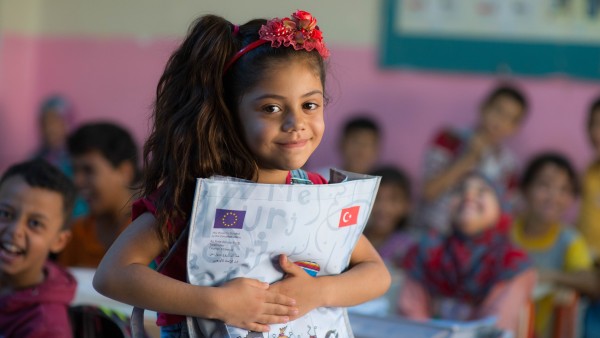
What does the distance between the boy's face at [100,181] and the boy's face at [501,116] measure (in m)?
2.21

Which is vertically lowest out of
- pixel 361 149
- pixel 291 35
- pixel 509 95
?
pixel 361 149

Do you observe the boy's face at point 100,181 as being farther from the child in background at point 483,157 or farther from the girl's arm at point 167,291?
the girl's arm at point 167,291

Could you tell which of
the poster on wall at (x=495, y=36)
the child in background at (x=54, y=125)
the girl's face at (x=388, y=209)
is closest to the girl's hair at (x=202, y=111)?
the girl's face at (x=388, y=209)

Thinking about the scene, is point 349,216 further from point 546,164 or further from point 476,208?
point 546,164

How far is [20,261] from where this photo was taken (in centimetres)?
272

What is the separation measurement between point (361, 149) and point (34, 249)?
3167 mm

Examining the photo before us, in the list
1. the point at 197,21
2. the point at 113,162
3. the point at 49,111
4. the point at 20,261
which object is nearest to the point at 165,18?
the point at 49,111

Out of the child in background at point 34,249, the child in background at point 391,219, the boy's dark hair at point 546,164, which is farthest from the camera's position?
the boy's dark hair at point 546,164

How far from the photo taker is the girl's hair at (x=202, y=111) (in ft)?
6.21

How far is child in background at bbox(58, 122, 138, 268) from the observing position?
12.8 feet

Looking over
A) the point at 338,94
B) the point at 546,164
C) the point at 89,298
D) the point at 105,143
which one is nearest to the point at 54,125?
the point at 338,94

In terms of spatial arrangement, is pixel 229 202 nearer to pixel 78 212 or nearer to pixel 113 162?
pixel 113 162

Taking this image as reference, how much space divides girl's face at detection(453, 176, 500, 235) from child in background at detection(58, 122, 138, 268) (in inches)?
53.8

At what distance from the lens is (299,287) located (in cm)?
190
